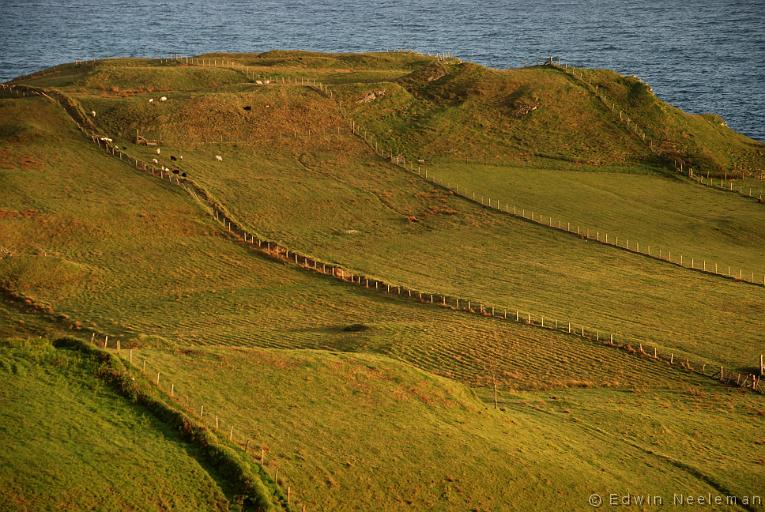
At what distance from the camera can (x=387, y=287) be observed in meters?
81.0

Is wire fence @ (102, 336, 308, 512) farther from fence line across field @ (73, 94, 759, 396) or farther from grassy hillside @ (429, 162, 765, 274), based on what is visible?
grassy hillside @ (429, 162, 765, 274)

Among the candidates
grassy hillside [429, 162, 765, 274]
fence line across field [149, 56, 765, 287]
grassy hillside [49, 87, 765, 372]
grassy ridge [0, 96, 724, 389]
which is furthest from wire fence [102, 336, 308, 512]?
grassy hillside [429, 162, 765, 274]

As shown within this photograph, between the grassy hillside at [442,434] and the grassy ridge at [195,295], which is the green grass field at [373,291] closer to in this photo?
A: the grassy hillside at [442,434]

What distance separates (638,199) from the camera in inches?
4272

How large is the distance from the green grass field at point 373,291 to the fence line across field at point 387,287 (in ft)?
3.27

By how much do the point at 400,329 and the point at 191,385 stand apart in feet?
67.7

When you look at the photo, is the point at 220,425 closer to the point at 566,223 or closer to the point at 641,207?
the point at 566,223

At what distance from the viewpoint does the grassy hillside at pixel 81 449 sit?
4084 cm

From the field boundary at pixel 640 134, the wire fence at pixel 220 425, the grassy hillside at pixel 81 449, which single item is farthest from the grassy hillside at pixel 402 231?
the grassy hillside at pixel 81 449

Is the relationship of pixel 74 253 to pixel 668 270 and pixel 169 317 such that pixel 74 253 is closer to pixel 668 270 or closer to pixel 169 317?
pixel 169 317

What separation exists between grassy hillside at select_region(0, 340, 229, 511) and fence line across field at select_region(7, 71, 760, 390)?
32.7 metres

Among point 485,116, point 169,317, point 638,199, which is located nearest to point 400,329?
point 169,317

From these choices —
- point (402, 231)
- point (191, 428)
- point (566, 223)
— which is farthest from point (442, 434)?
point (566, 223)

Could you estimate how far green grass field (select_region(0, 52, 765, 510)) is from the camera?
1893 inches
